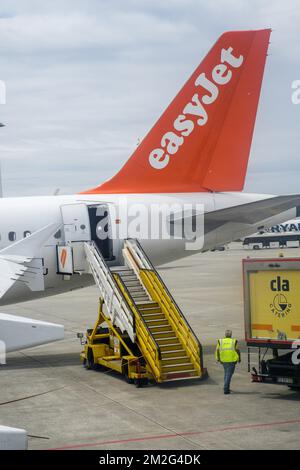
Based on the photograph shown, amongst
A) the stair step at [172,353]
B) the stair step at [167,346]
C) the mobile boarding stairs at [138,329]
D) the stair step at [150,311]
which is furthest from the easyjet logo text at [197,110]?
the stair step at [172,353]

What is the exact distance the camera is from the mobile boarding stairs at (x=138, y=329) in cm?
2009

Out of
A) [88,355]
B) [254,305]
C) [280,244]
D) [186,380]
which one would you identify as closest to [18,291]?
[88,355]

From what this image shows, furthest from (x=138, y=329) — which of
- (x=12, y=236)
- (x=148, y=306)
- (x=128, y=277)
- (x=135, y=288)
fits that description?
(x=12, y=236)

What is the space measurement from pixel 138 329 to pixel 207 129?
9193mm

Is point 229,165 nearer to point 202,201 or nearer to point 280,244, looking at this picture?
point 202,201

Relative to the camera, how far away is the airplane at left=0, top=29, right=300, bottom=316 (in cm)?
2478

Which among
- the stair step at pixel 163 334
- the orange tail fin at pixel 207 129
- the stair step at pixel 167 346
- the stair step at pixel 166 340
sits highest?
the orange tail fin at pixel 207 129

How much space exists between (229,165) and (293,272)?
932 cm

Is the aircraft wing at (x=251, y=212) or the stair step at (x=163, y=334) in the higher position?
the aircraft wing at (x=251, y=212)

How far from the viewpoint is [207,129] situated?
26.4 metres

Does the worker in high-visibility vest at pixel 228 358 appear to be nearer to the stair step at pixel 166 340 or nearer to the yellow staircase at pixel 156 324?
Answer: the yellow staircase at pixel 156 324

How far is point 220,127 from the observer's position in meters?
26.5
